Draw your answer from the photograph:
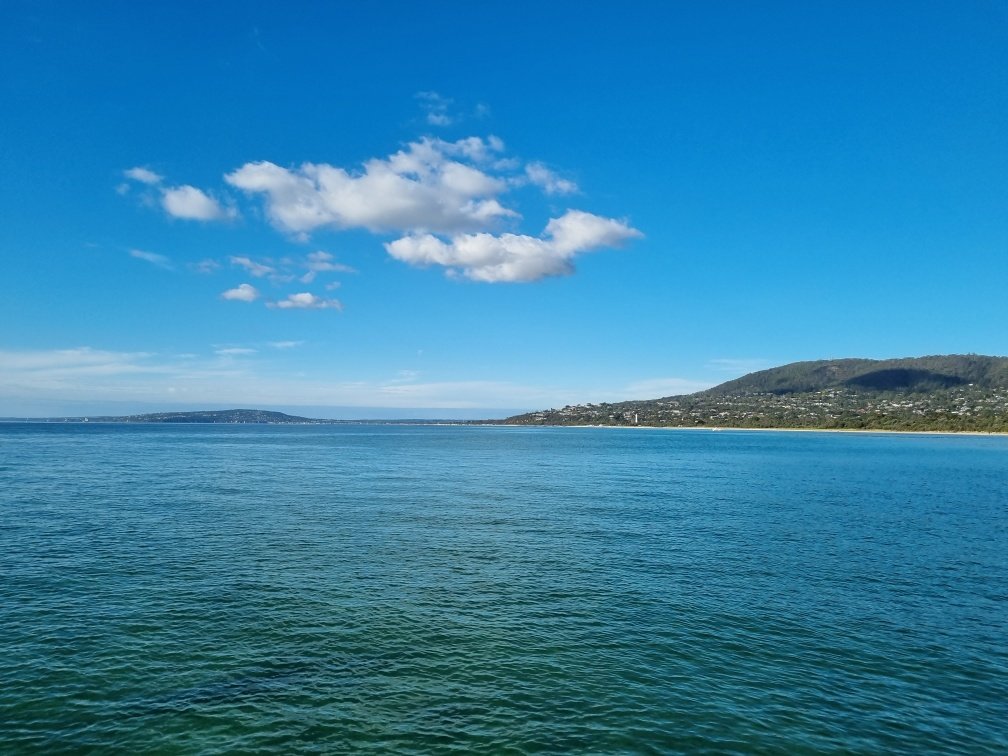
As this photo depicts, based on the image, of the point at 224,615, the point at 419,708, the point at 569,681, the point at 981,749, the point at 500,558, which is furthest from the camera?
the point at 500,558

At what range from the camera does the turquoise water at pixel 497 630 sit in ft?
76.9

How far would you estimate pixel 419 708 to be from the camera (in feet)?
81.3

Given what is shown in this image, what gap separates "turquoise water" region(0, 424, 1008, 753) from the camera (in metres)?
23.5

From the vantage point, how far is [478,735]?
2280 centimetres

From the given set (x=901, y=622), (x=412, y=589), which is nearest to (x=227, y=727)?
(x=412, y=589)

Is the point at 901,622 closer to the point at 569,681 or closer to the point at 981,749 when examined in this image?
the point at 981,749

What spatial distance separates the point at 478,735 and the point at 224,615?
2012cm

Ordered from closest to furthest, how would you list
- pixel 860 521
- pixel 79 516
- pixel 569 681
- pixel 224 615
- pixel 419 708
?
pixel 419 708, pixel 569 681, pixel 224 615, pixel 79 516, pixel 860 521

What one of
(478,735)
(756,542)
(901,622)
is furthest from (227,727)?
(756,542)

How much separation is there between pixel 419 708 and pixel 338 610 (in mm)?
13268

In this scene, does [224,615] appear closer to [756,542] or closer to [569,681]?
[569,681]

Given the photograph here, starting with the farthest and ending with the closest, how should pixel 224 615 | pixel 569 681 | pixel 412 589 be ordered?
pixel 412 589
pixel 224 615
pixel 569 681

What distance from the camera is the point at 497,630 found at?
109 ft

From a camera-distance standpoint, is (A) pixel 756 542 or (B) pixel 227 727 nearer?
(B) pixel 227 727
